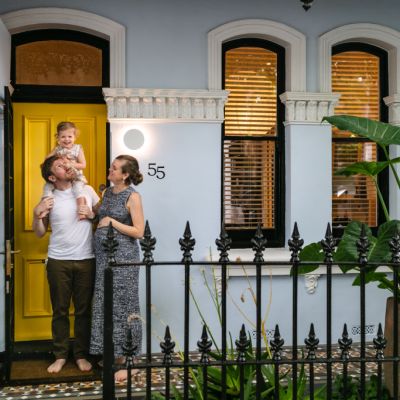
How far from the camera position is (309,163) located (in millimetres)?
6383

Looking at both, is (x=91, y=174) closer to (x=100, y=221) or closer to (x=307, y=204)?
(x=100, y=221)

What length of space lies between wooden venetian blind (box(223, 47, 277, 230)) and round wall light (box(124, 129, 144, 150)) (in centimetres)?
94

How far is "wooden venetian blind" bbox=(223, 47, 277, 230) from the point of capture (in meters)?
6.48

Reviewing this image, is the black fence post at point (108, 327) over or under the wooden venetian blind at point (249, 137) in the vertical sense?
under

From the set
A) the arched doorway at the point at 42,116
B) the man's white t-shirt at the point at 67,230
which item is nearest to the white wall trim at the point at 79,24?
the arched doorway at the point at 42,116

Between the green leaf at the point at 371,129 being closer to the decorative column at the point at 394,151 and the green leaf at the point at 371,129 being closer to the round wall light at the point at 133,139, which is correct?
the round wall light at the point at 133,139

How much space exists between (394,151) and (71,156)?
3374 millimetres

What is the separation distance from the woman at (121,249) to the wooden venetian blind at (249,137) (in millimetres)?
1477

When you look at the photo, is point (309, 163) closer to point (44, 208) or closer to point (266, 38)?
point (266, 38)

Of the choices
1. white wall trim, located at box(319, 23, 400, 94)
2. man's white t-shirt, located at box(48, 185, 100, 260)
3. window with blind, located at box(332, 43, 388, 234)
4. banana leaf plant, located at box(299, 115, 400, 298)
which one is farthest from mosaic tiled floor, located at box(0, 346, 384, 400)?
white wall trim, located at box(319, 23, 400, 94)

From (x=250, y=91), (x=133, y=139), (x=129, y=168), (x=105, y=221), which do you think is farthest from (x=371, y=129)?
(x=250, y=91)

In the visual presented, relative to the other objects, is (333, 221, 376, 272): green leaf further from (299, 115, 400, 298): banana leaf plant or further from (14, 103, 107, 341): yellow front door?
(14, 103, 107, 341): yellow front door

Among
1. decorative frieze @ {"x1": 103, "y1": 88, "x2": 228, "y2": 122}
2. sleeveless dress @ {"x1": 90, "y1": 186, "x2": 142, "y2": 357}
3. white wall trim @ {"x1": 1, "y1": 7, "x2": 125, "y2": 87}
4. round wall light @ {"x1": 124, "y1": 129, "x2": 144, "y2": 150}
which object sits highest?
white wall trim @ {"x1": 1, "y1": 7, "x2": 125, "y2": 87}

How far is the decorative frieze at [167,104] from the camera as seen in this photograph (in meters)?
5.99
